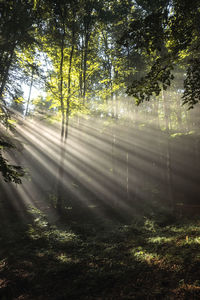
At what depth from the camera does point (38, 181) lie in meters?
21.1

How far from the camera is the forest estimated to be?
12.8ft

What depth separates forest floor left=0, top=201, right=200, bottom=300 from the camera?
4031 millimetres

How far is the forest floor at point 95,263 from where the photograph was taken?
4031 millimetres

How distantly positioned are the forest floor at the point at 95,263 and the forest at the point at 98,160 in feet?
0.14

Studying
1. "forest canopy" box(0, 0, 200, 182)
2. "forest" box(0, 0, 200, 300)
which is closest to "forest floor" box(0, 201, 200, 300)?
"forest" box(0, 0, 200, 300)

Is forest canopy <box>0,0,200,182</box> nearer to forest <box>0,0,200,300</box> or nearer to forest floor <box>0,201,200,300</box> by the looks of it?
forest <box>0,0,200,300</box>

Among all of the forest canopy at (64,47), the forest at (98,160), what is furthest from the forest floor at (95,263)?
the forest canopy at (64,47)

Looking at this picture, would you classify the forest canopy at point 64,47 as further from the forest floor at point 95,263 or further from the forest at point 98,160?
the forest floor at point 95,263

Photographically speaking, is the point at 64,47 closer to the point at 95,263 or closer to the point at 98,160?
the point at 95,263

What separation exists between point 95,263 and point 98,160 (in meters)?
19.0

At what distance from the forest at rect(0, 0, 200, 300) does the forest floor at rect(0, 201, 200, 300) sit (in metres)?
0.04

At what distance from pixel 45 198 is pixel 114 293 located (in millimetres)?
14320

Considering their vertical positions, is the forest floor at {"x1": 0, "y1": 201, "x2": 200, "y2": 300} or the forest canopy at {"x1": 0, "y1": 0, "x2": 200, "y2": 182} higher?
the forest canopy at {"x1": 0, "y1": 0, "x2": 200, "y2": 182}

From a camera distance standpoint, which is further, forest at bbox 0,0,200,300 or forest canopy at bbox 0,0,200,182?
forest canopy at bbox 0,0,200,182
